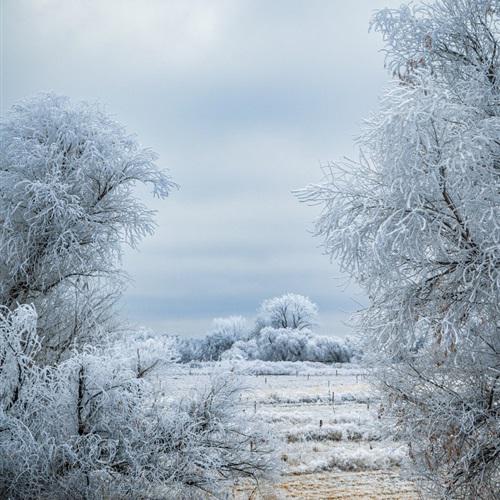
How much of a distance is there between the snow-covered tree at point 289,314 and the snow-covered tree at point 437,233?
70258mm

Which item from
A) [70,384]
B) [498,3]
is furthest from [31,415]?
[498,3]

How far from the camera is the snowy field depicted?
10.7 meters

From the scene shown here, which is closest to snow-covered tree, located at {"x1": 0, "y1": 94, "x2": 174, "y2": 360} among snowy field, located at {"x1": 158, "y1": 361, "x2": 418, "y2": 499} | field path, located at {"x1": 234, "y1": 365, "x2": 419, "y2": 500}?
snowy field, located at {"x1": 158, "y1": 361, "x2": 418, "y2": 499}

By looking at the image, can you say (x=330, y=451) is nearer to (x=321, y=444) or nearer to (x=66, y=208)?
(x=321, y=444)

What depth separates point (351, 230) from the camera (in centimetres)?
754

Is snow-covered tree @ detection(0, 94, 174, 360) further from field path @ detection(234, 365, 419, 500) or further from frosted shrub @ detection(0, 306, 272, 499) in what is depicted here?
field path @ detection(234, 365, 419, 500)

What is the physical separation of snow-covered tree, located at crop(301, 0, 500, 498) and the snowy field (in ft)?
3.86

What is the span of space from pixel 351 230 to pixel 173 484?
460cm

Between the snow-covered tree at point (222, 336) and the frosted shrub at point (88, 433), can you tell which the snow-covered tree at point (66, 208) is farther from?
the snow-covered tree at point (222, 336)

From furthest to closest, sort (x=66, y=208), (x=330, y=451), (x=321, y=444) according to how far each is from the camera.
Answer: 1. (x=321, y=444)
2. (x=330, y=451)
3. (x=66, y=208)

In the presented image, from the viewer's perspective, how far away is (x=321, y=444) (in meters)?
17.6

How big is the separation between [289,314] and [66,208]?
71.1 metres

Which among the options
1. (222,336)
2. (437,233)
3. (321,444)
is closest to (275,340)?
(222,336)

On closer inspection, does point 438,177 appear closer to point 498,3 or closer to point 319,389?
point 498,3
